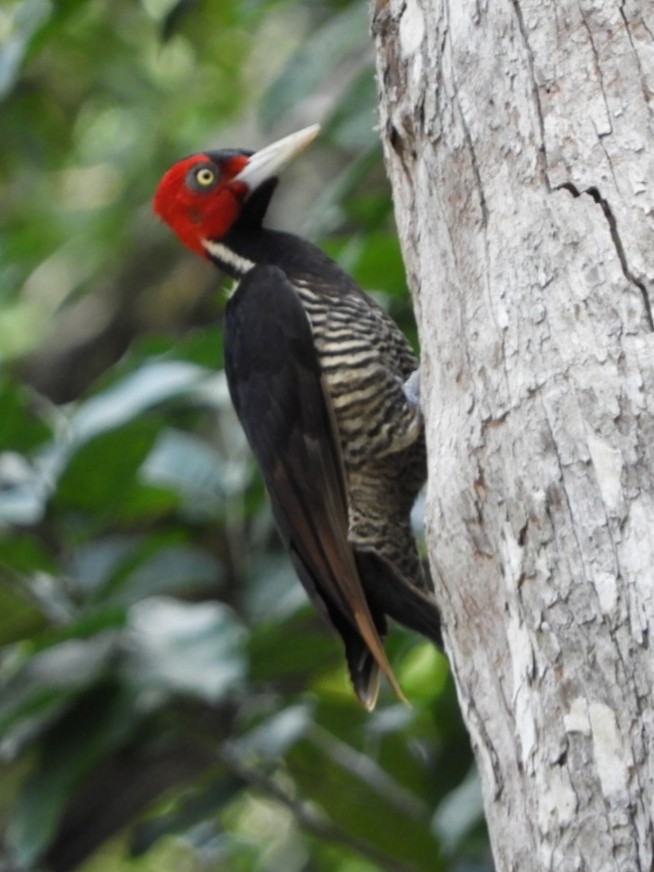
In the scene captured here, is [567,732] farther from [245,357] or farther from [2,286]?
[2,286]

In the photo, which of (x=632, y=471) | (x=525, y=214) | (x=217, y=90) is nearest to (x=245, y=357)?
(x=525, y=214)

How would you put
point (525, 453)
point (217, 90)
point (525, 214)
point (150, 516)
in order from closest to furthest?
point (525, 453) < point (525, 214) < point (150, 516) < point (217, 90)

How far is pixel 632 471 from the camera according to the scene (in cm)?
172

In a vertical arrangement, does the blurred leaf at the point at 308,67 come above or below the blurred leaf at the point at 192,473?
above

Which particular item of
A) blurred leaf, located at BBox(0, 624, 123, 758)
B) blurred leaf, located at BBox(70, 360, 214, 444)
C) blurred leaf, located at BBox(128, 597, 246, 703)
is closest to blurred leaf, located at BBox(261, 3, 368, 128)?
blurred leaf, located at BBox(70, 360, 214, 444)

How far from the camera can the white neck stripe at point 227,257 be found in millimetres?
3379

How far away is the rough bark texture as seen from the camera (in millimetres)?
1668

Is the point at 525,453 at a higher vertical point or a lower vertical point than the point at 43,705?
higher

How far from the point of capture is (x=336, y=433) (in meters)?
3.00

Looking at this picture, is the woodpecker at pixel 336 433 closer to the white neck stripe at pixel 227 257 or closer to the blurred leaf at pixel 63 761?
the white neck stripe at pixel 227 257

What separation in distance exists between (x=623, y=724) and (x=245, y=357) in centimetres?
165

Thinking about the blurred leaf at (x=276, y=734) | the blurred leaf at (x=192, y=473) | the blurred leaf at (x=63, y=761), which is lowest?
the blurred leaf at (x=276, y=734)

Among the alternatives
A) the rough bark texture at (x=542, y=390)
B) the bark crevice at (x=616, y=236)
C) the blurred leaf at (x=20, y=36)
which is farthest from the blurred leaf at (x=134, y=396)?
the bark crevice at (x=616, y=236)

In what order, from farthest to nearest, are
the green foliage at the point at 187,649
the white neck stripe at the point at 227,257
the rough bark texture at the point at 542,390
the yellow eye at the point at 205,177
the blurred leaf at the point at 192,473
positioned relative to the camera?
the blurred leaf at the point at 192,473
the yellow eye at the point at 205,177
the white neck stripe at the point at 227,257
the green foliage at the point at 187,649
the rough bark texture at the point at 542,390
